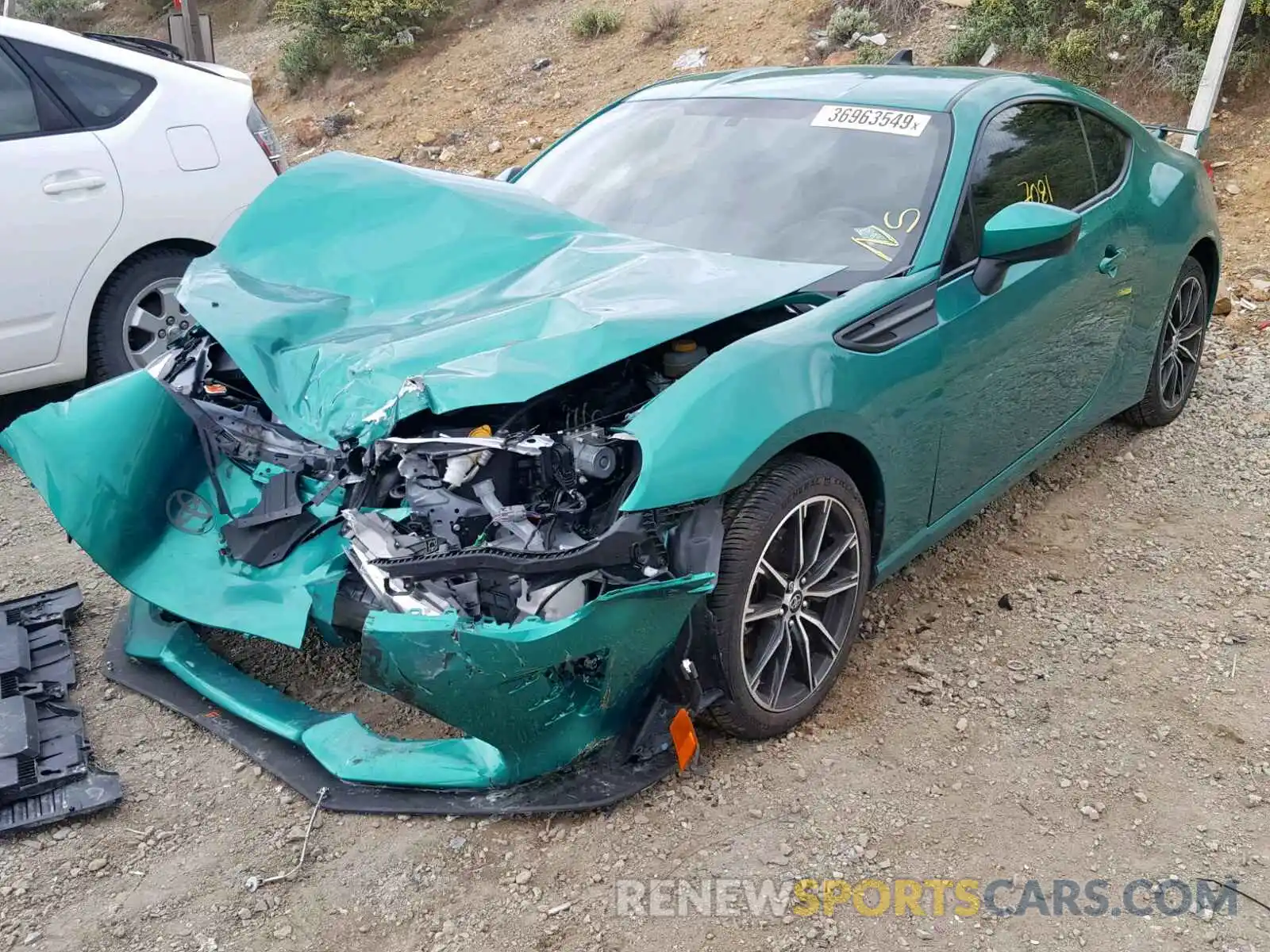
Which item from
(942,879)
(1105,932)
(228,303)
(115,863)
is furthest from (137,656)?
(1105,932)

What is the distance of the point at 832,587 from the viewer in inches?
116

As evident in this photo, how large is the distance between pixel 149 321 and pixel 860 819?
3965mm

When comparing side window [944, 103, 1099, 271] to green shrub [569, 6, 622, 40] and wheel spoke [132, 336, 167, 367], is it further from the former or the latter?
green shrub [569, 6, 622, 40]

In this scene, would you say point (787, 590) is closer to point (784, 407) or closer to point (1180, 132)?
point (784, 407)

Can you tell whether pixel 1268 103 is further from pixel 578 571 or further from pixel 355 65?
pixel 355 65

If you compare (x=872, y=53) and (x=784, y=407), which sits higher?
(x=784, y=407)

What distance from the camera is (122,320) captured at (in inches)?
196

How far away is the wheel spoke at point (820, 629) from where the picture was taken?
9.44ft

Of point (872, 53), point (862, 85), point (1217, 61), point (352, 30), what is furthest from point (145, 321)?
point (352, 30)

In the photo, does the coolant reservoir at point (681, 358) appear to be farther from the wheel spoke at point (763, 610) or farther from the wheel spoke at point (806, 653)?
the wheel spoke at point (806, 653)

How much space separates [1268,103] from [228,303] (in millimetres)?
7390

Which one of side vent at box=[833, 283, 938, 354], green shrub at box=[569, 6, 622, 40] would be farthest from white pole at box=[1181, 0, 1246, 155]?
green shrub at box=[569, 6, 622, 40]

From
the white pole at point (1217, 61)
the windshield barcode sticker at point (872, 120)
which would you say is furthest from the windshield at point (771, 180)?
the white pole at point (1217, 61)

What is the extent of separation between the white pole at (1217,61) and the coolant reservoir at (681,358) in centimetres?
528
